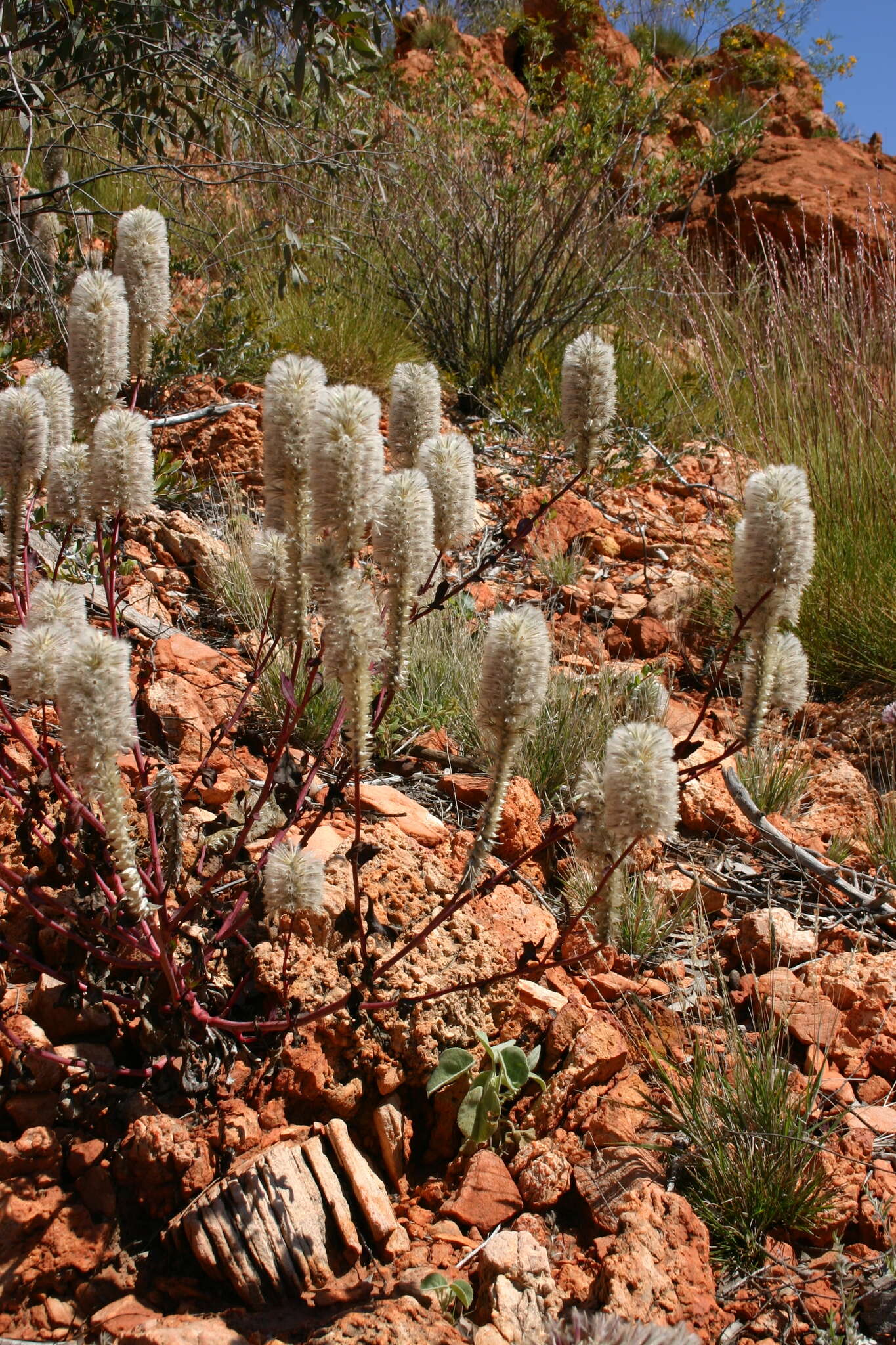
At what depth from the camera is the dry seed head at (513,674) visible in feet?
4.94

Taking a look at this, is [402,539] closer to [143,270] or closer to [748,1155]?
[143,270]

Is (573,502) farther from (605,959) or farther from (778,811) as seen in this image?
(605,959)

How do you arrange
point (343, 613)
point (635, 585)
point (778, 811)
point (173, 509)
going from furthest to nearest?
point (635, 585) < point (173, 509) < point (778, 811) < point (343, 613)

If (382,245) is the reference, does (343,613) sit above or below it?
below

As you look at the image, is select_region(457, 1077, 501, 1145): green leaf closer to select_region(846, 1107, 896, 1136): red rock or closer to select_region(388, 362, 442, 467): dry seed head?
select_region(846, 1107, 896, 1136): red rock

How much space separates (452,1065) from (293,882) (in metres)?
0.51

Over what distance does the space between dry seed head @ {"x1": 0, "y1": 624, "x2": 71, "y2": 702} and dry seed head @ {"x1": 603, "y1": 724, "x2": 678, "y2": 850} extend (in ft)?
3.00

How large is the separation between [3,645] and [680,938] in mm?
2170

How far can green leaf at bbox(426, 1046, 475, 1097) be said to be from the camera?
1899 mm

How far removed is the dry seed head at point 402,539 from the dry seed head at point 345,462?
0.52 feet

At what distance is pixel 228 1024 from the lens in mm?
1768

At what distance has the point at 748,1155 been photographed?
5.77ft

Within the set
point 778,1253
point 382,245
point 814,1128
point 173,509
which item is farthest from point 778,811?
point 382,245

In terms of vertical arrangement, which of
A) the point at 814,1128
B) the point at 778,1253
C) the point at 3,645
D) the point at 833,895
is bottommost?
the point at 778,1253
